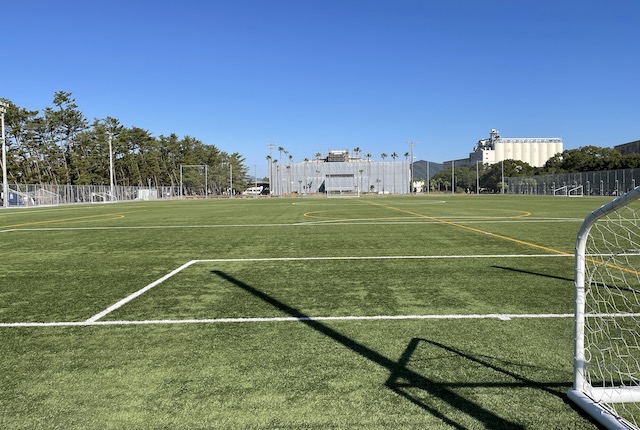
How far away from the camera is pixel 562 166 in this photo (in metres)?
106

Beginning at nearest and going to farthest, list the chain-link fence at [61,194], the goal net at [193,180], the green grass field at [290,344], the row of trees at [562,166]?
the green grass field at [290,344] < the chain-link fence at [61,194] < the row of trees at [562,166] < the goal net at [193,180]

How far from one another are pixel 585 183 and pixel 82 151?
3376 inches

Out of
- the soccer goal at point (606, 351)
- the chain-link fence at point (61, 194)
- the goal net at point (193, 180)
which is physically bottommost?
the soccer goal at point (606, 351)

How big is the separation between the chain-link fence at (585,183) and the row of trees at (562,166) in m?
11.8

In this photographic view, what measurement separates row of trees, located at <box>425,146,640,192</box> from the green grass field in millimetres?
94672

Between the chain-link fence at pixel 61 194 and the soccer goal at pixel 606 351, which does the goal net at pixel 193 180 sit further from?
the soccer goal at pixel 606 351

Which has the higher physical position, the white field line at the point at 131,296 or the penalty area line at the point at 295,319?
the white field line at the point at 131,296

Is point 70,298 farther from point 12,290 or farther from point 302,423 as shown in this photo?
point 302,423

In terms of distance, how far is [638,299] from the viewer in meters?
5.71

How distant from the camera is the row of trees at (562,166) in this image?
8748 cm

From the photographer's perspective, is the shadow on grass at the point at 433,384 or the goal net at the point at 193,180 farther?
the goal net at the point at 193,180

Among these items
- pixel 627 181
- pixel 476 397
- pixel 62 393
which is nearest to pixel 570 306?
pixel 476 397

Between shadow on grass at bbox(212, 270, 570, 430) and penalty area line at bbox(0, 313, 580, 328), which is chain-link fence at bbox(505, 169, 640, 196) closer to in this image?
penalty area line at bbox(0, 313, 580, 328)

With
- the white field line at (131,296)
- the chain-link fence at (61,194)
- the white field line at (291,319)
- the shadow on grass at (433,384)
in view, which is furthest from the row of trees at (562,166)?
the shadow on grass at (433,384)
